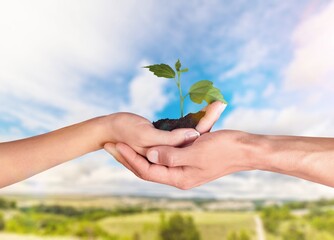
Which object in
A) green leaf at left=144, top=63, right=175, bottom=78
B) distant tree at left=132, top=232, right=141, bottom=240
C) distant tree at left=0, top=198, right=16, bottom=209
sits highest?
distant tree at left=0, top=198, right=16, bottom=209

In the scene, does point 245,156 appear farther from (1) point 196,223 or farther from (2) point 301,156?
(1) point 196,223

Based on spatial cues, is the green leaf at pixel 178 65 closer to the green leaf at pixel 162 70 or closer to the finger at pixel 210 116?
the green leaf at pixel 162 70

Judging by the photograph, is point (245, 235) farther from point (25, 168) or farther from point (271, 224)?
point (25, 168)

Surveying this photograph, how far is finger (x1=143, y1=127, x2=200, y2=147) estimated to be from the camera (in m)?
1.11

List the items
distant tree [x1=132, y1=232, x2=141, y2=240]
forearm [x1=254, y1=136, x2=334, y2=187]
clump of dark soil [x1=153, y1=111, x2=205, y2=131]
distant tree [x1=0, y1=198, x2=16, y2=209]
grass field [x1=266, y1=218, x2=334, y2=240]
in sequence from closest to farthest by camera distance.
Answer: forearm [x1=254, y1=136, x2=334, y2=187] < clump of dark soil [x1=153, y1=111, x2=205, y2=131] < grass field [x1=266, y1=218, x2=334, y2=240] < distant tree [x1=0, y1=198, x2=16, y2=209] < distant tree [x1=132, y1=232, x2=141, y2=240]

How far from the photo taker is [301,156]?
1059 mm

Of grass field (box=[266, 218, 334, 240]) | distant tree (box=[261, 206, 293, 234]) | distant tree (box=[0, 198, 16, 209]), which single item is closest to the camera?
grass field (box=[266, 218, 334, 240])

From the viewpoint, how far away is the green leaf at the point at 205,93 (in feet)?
3.76

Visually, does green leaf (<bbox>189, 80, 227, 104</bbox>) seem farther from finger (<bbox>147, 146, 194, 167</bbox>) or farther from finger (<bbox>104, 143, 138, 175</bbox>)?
finger (<bbox>104, 143, 138, 175</bbox>)

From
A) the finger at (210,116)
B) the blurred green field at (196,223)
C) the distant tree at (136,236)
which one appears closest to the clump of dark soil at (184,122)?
the finger at (210,116)

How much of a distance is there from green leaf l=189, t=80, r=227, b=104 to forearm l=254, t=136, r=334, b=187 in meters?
0.15

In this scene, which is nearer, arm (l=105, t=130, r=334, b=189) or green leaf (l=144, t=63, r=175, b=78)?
arm (l=105, t=130, r=334, b=189)

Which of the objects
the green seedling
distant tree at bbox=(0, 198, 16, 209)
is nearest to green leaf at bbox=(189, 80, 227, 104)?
the green seedling

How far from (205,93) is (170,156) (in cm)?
18
